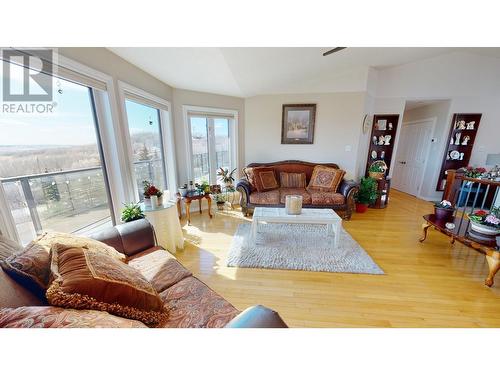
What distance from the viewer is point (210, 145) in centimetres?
353

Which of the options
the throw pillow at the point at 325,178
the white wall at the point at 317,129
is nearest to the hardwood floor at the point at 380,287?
the throw pillow at the point at 325,178

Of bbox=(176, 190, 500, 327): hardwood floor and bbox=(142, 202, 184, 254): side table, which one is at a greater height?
bbox=(142, 202, 184, 254): side table

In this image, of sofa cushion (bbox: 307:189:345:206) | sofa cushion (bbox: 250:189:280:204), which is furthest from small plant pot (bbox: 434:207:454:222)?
sofa cushion (bbox: 250:189:280:204)

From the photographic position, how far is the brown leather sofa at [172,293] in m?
0.65

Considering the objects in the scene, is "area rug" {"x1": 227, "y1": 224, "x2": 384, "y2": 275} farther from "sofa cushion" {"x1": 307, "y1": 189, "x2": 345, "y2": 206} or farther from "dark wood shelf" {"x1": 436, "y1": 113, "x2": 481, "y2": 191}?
"dark wood shelf" {"x1": 436, "y1": 113, "x2": 481, "y2": 191}

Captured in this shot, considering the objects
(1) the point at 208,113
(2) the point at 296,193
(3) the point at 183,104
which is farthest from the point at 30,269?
(1) the point at 208,113

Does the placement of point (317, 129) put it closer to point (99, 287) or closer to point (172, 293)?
point (172, 293)

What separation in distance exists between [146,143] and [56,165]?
1065 mm

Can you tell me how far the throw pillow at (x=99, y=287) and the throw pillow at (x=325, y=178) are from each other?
3.08m

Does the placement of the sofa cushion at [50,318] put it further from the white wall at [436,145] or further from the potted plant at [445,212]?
the white wall at [436,145]

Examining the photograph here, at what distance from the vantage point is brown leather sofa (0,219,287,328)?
0.65m

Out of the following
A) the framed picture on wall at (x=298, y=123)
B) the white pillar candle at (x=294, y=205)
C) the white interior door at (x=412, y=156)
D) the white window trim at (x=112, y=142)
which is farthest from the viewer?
the white interior door at (x=412, y=156)

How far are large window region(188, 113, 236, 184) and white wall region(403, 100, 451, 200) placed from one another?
14.7ft

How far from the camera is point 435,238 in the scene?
247 cm
